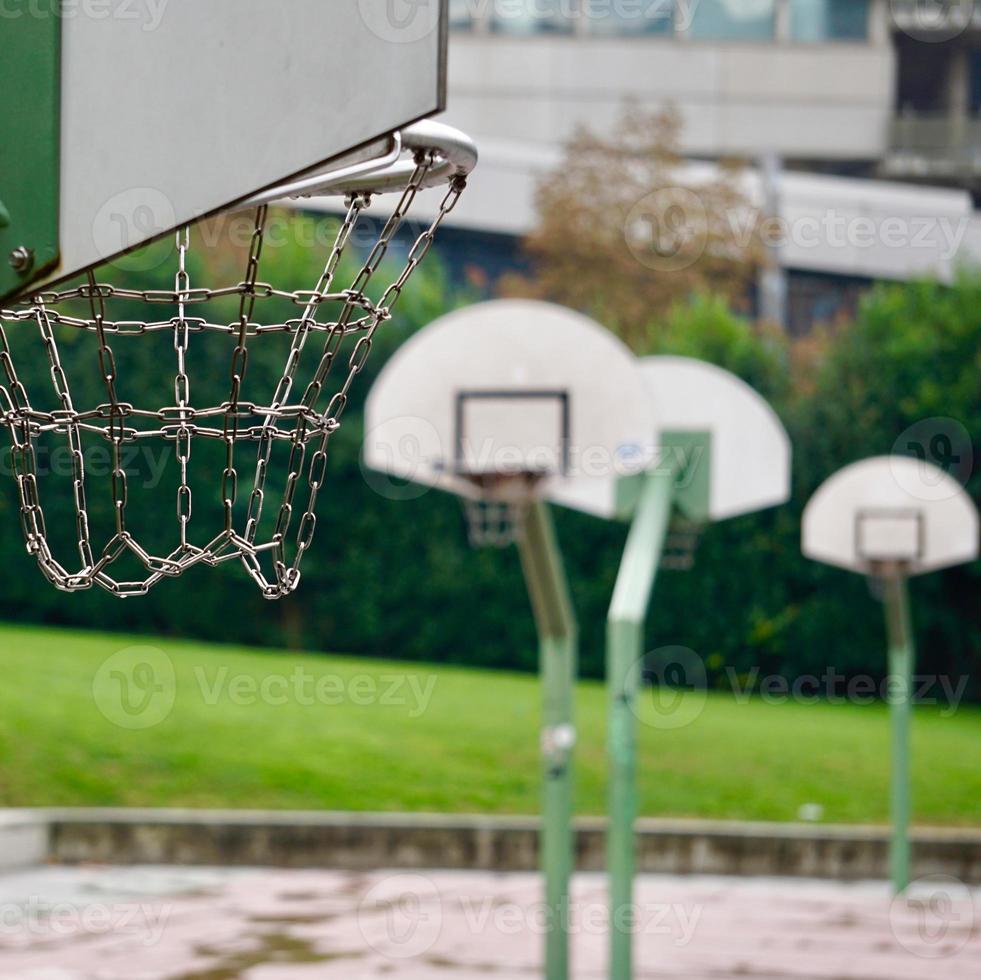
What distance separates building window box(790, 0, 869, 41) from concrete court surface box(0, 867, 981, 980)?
23412 mm

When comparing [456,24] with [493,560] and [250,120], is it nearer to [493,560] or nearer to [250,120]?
[493,560]

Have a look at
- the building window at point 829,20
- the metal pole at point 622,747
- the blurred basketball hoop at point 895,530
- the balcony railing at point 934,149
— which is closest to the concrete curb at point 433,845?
the blurred basketball hoop at point 895,530

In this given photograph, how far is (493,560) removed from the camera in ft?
61.3

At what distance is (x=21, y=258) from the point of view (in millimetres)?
2309

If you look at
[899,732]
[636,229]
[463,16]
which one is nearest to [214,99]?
[899,732]

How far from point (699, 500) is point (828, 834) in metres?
3.45

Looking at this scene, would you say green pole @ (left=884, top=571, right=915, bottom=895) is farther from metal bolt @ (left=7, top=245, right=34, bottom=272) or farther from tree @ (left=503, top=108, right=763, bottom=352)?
tree @ (left=503, top=108, right=763, bottom=352)

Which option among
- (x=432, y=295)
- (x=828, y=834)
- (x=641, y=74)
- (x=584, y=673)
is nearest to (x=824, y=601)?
(x=584, y=673)

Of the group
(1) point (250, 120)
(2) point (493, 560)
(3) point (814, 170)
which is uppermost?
(3) point (814, 170)

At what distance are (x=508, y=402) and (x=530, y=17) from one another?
2574cm

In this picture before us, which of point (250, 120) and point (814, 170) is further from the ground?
point (814, 170)

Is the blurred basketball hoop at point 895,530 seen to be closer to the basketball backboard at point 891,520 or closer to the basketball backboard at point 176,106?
the basketball backboard at point 891,520

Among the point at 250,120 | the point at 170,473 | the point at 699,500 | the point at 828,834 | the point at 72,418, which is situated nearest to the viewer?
the point at 250,120

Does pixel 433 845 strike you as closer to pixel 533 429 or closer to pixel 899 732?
pixel 899 732
